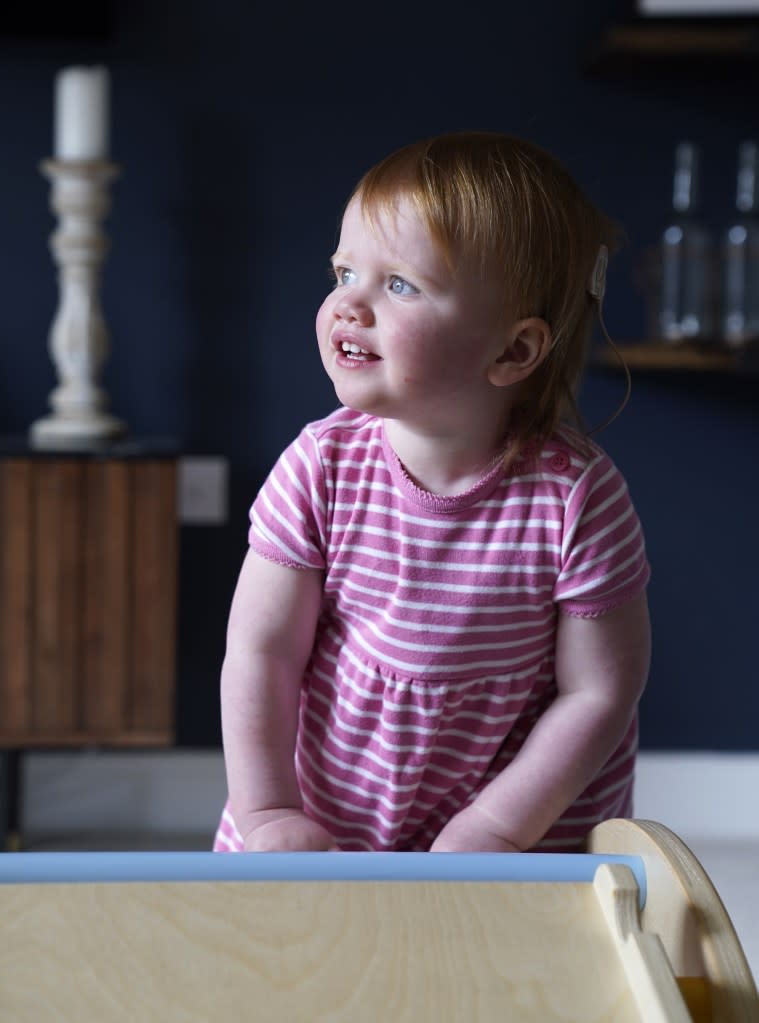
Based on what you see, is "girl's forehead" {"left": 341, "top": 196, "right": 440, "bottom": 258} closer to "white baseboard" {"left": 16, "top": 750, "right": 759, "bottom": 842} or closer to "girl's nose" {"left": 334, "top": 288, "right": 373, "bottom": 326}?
"girl's nose" {"left": 334, "top": 288, "right": 373, "bottom": 326}

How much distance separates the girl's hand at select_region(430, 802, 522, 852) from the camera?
0.88 m

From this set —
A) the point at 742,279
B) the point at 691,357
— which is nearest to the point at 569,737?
the point at 691,357

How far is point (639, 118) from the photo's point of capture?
9.18 feet

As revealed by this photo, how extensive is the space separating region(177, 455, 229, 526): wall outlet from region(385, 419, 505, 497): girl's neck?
74.4 inches

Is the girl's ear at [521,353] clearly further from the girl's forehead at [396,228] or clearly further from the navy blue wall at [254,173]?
the navy blue wall at [254,173]

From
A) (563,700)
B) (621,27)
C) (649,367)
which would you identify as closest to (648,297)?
(649,367)

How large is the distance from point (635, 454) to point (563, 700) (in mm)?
2002

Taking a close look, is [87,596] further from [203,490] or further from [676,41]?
[676,41]

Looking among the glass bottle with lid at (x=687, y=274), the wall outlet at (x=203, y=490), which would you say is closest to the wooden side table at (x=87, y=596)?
the wall outlet at (x=203, y=490)

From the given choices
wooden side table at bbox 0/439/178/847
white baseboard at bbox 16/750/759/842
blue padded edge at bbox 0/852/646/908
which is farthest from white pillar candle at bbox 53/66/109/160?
blue padded edge at bbox 0/852/646/908

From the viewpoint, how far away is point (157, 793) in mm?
2846

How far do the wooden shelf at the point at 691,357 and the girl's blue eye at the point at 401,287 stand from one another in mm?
1797

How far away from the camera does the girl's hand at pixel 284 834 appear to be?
87cm

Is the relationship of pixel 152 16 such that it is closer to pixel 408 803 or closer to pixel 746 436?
pixel 746 436
